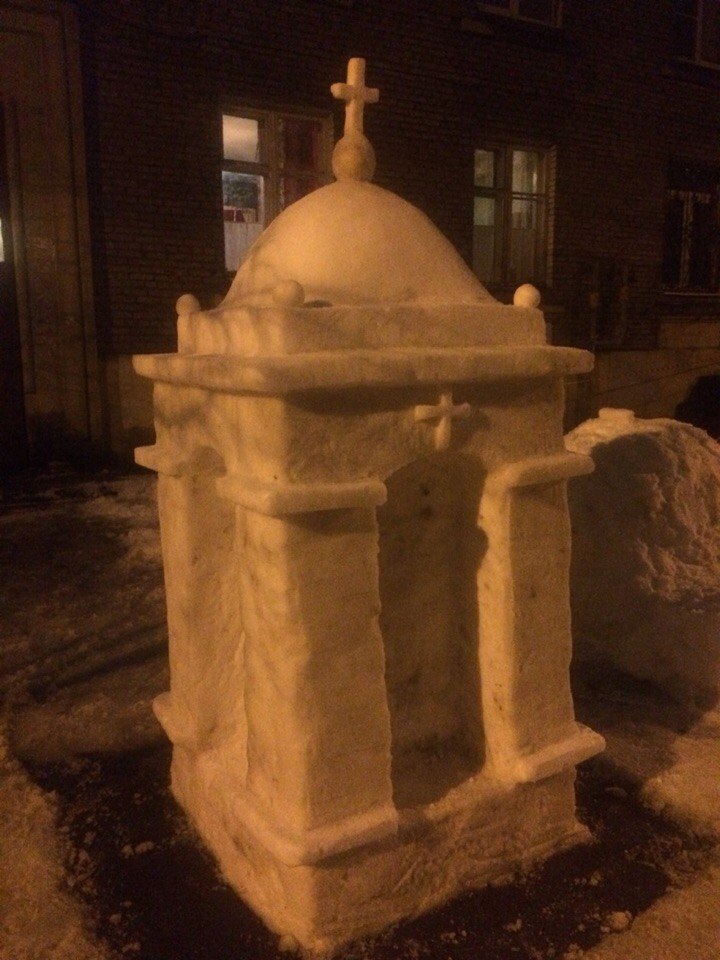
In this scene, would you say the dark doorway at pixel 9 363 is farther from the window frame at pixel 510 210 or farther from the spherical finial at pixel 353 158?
the spherical finial at pixel 353 158

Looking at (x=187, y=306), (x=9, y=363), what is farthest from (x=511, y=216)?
(x=187, y=306)

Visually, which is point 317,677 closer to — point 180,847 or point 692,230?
point 180,847

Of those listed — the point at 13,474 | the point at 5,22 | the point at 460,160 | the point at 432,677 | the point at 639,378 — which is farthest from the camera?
the point at 639,378

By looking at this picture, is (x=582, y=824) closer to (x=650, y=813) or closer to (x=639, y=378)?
(x=650, y=813)

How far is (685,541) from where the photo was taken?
13.3ft

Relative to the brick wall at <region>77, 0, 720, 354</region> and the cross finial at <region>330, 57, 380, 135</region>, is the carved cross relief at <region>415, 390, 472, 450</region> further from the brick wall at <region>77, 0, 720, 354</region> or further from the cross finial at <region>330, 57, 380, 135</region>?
the brick wall at <region>77, 0, 720, 354</region>

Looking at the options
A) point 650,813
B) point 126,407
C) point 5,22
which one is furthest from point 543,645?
point 5,22

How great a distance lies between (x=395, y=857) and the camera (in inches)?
93.1

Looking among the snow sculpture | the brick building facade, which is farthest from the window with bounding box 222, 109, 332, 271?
the snow sculpture

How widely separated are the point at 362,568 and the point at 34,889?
1.51 metres

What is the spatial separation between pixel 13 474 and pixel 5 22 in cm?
440

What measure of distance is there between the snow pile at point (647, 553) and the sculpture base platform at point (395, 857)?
1262 mm

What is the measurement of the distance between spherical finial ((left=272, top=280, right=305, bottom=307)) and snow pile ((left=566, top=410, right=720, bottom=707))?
8.25ft

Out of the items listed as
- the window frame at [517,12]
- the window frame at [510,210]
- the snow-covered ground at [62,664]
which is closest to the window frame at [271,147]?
the window frame at [510,210]
